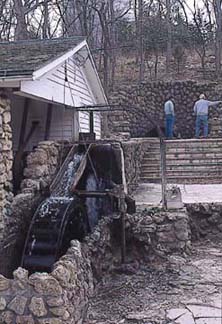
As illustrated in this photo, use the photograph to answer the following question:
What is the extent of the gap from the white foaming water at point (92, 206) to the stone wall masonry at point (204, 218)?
1.73m

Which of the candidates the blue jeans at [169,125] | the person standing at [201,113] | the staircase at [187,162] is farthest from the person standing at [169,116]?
the staircase at [187,162]

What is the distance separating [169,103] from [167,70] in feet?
19.2

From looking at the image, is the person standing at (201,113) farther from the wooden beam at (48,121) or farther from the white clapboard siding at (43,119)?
the wooden beam at (48,121)

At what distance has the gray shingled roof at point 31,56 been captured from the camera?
5909 millimetres

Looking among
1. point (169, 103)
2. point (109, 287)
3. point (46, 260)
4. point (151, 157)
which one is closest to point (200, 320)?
point (109, 287)

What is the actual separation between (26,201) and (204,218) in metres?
3.51

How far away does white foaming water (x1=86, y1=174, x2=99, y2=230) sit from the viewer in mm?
7621

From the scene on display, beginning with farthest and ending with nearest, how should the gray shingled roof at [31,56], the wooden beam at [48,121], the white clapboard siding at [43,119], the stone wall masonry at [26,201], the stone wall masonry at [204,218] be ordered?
the white clapboard siding at [43,119], the wooden beam at [48,121], the stone wall masonry at [204,218], the stone wall masonry at [26,201], the gray shingled roof at [31,56]

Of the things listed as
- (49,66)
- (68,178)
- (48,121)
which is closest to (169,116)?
(48,121)

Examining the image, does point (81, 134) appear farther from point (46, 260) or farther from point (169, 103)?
point (169, 103)

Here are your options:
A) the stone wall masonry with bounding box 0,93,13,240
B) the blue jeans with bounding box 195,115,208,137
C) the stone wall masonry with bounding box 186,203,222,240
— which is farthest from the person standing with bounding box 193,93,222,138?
the stone wall masonry with bounding box 0,93,13,240

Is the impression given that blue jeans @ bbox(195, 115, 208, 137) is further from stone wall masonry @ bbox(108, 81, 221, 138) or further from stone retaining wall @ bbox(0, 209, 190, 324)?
stone retaining wall @ bbox(0, 209, 190, 324)

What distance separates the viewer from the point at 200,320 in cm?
460

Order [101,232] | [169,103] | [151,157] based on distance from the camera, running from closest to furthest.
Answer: [101,232] < [151,157] < [169,103]
